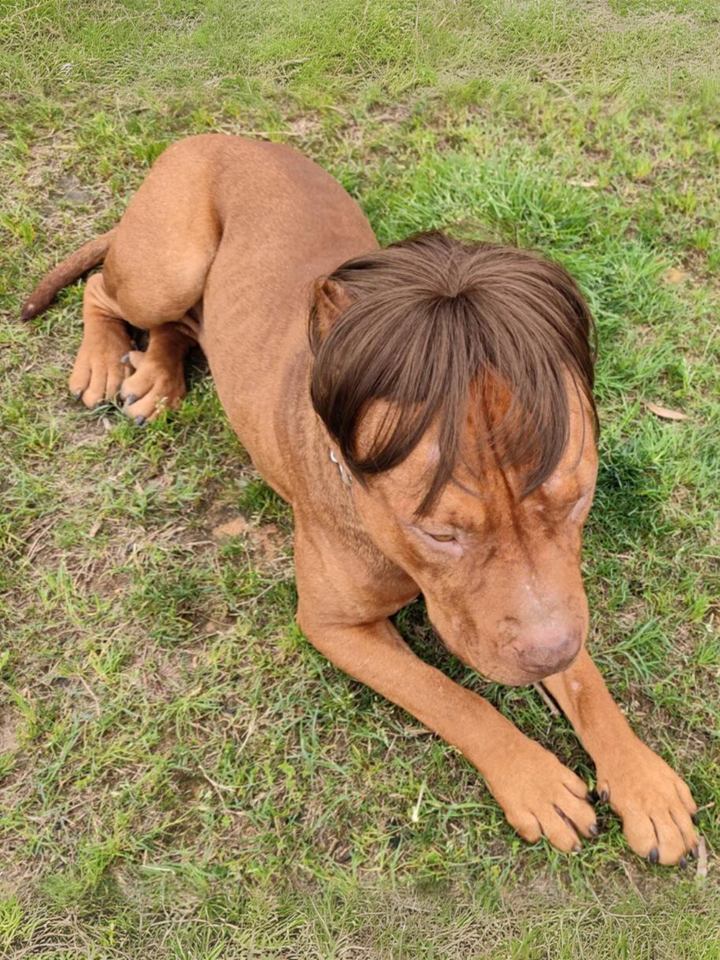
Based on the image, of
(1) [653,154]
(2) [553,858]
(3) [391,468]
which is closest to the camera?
(3) [391,468]

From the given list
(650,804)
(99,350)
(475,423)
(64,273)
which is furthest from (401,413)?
(64,273)

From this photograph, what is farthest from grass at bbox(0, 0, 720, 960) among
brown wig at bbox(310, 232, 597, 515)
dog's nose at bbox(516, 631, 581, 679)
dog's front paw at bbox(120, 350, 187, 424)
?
brown wig at bbox(310, 232, 597, 515)

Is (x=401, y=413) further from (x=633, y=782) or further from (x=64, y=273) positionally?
(x=64, y=273)

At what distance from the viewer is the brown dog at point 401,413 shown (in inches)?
88.9

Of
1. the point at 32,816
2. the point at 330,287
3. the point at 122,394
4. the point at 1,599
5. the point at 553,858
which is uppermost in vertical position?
the point at 330,287

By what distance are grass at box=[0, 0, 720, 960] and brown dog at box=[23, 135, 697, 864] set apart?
0.68ft

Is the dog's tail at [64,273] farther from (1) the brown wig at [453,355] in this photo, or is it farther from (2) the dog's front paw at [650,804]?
(2) the dog's front paw at [650,804]

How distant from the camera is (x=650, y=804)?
2984 mm

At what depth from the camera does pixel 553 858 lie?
10.0 feet

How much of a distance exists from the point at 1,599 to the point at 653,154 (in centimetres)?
407

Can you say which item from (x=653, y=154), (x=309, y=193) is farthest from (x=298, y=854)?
(x=653, y=154)

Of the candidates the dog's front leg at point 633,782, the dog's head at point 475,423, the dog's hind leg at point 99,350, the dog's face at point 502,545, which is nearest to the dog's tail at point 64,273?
the dog's hind leg at point 99,350

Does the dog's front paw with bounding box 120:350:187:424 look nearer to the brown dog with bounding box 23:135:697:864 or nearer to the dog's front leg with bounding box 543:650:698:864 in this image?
the brown dog with bounding box 23:135:697:864

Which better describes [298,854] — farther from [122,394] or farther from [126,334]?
[126,334]
